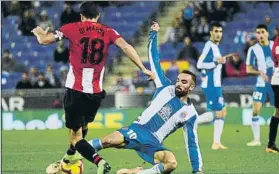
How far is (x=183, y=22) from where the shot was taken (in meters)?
26.4

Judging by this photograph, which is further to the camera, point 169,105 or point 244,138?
point 244,138

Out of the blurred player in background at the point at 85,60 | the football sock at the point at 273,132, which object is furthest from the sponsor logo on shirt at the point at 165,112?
the football sock at the point at 273,132

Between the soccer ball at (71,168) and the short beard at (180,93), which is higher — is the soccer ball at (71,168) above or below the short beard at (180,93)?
below

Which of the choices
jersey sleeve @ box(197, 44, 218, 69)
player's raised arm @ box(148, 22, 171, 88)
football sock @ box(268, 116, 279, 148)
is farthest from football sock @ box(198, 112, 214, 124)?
player's raised arm @ box(148, 22, 171, 88)

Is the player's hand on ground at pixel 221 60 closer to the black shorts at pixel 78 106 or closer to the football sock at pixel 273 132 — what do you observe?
the football sock at pixel 273 132

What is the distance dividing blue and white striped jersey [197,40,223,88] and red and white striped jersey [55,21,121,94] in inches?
221

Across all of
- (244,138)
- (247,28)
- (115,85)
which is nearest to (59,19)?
(115,85)

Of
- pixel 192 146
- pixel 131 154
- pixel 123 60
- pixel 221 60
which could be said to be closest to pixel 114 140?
pixel 192 146

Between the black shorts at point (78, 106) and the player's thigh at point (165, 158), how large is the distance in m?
1.24

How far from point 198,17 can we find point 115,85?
3231mm

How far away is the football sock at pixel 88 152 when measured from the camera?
9.71m

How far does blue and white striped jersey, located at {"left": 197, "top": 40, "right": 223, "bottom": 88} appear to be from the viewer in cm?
1605

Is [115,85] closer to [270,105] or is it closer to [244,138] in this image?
[270,105]

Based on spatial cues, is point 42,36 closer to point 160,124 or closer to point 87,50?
point 87,50
